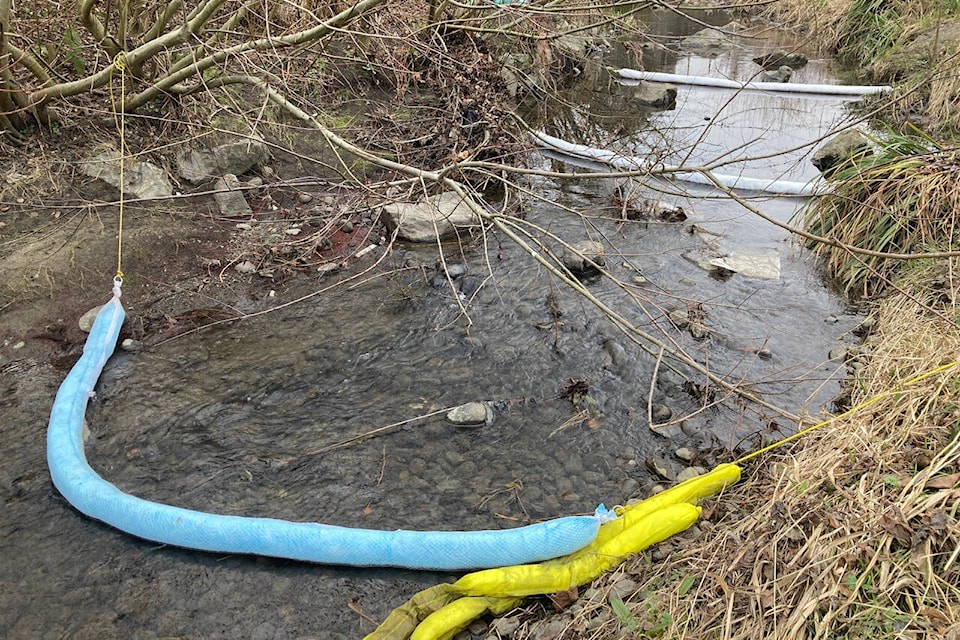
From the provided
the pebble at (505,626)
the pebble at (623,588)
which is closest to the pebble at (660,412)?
the pebble at (623,588)

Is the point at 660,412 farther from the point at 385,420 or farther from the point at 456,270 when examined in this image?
the point at 456,270

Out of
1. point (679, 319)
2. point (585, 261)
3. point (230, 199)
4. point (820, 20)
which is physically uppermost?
point (820, 20)

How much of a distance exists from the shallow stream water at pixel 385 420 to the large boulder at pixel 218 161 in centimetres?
169

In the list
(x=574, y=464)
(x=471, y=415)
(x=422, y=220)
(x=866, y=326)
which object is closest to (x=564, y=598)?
(x=574, y=464)

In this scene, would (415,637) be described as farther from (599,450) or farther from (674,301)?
(674,301)

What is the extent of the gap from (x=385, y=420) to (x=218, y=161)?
3.03 m

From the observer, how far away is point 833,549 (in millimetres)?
1948

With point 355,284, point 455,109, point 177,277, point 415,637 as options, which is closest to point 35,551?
point 415,637

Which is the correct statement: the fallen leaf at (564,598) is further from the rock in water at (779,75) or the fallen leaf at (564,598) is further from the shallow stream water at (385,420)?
the rock in water at (779,75)

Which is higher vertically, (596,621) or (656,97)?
(656,97)

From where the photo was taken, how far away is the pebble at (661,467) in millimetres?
2973

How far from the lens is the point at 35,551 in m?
2.59

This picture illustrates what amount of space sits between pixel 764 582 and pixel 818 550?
194mm

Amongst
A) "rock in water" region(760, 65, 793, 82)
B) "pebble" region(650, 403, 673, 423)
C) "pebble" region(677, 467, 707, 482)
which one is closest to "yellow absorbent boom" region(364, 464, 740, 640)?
"pebble" region(677, 467, 707, 482)
